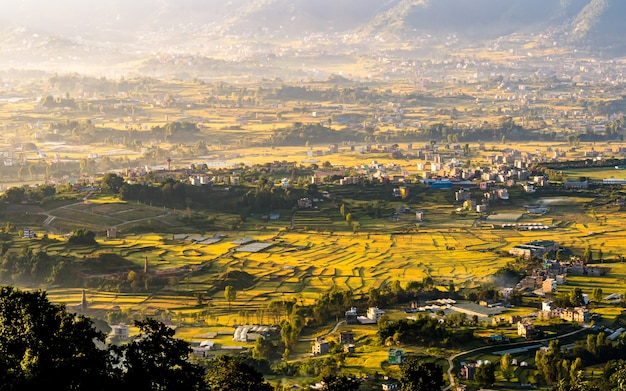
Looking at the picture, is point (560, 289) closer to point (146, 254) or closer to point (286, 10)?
point (146, 254)

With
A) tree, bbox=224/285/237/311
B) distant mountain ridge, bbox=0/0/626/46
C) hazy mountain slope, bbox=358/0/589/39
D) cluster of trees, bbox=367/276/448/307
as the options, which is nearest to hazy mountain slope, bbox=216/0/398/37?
distant mountain ridge, bbox=0/0/626/46

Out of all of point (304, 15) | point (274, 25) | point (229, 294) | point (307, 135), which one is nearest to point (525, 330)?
point (229, 294)

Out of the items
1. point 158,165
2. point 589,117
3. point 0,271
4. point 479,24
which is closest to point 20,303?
point 0,271

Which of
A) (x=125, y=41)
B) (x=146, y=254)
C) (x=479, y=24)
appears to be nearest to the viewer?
(x=146, y=254)

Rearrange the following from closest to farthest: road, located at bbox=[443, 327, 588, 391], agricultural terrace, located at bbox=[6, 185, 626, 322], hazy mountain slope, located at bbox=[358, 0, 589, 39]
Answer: road, located at bbox=[443, 327, 588, 391], agricultural terrace, located at bbox=[6, 185, 626, 322], hazy mountain slope, located at bbox=[358, 0, 589, 39]

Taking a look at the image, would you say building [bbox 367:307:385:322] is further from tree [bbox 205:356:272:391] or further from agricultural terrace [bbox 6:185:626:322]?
tree [bbox 205:356:272:391]

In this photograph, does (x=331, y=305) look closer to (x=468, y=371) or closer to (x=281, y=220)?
(x=468, y=371)
